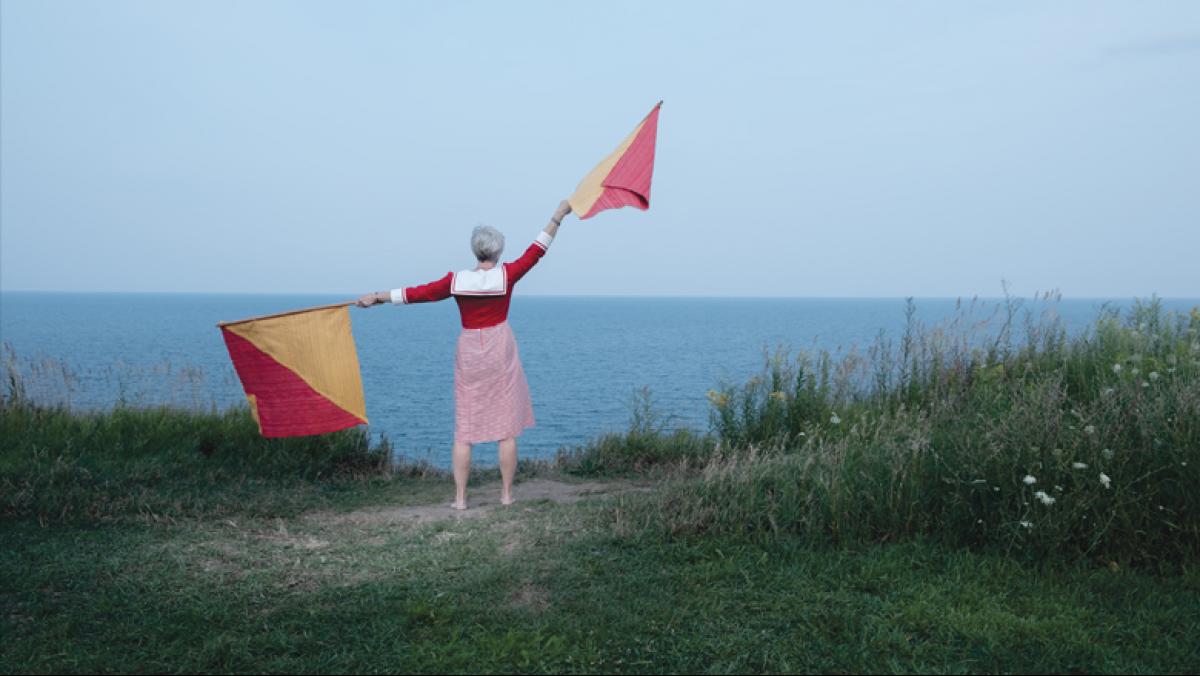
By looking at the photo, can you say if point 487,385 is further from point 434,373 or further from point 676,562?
point 434,373

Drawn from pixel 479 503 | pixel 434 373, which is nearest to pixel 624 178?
pixel 479 503

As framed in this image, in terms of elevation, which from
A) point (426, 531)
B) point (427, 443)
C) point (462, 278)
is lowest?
point (427, 443)

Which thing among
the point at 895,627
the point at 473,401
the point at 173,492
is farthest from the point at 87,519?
the point at 895,627

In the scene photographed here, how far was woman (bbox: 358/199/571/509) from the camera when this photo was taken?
6316mm

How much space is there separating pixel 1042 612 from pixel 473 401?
4.19 meters

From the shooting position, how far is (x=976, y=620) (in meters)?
4.06

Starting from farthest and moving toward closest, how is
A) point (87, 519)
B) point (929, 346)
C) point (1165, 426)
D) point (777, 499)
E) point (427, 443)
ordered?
point (427, 443)
point (929, 346)
point (87, 519)
point (777, 499)
point (1165, 426)

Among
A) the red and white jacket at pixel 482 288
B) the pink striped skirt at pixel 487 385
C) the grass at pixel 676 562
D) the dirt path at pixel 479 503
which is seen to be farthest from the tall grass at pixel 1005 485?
the red and white jacket at pixel 482 288

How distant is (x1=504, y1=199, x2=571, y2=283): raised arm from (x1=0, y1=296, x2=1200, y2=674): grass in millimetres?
1900

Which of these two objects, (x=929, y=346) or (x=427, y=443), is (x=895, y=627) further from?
(x=427, y=443)

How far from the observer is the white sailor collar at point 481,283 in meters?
6.29

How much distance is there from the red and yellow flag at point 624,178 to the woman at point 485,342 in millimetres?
223

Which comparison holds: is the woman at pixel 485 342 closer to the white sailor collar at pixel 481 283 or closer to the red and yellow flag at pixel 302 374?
the white sailor collar at pixel 481 283

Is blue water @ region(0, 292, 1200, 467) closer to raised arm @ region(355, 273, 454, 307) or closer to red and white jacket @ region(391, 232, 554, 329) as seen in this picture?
red and white jacket @ region(391, 232, 554, 329)
